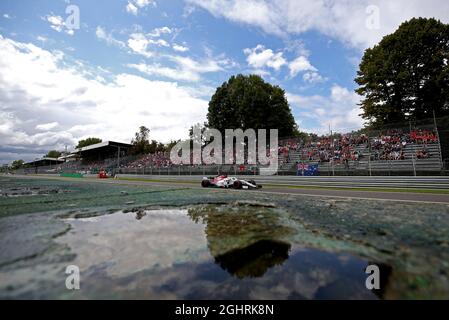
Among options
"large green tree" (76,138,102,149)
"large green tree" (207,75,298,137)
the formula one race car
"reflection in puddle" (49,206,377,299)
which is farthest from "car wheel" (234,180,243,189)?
"large green tree" (76,138,102,149)

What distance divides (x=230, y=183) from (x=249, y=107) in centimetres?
1867

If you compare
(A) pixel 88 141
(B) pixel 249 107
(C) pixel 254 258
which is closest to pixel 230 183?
(C) pixel 254 258

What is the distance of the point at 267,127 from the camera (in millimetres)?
32500

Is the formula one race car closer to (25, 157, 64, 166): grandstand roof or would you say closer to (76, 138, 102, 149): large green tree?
(25, 157, 64, 166): grandstand roof

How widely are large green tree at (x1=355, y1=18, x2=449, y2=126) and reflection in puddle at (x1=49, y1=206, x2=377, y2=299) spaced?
81.3 ft

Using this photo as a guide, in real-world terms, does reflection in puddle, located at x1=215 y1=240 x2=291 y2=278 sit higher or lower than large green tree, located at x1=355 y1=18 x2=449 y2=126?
lower

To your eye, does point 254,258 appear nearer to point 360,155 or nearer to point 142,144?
point 360,155

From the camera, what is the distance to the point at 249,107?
32.0 m

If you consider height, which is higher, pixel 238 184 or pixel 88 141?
pixel 88 141

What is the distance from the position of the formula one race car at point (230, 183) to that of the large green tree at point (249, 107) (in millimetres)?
16922

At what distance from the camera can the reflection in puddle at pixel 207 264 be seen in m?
2.74

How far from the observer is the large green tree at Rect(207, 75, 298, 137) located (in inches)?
1264

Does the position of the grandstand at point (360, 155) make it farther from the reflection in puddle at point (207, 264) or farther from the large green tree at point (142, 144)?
the large green tree at point (142, 144)
